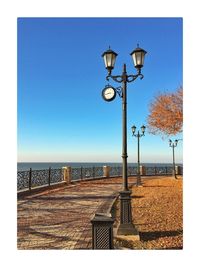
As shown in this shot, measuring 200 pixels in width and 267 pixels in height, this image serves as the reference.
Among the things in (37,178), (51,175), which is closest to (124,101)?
(37,178)

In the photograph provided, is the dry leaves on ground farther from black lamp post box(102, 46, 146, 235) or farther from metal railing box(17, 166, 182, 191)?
metal railing box(17, 166, 182, 191)

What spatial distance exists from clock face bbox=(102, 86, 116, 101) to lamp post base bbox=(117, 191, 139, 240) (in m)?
2.06

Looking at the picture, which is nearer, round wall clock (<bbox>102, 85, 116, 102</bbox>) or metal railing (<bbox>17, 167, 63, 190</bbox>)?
round wall clock (<bbox>102, 85, 116, 102</bbox>)

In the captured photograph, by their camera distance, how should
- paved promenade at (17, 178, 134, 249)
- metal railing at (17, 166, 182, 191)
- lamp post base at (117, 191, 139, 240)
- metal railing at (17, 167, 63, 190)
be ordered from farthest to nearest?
metal railing at (17, 166, 182, 191) < metal railing at (17, 167, 63, 190) < lamp post base at (117, 191, 139, 240) < paved promenade at (17, 178, 134, 249)

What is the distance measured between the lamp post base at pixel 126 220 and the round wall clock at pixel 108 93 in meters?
2.06

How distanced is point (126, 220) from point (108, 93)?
2733 millimetres

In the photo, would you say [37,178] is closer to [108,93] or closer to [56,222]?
[56,222]

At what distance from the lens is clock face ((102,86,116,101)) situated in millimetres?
7320

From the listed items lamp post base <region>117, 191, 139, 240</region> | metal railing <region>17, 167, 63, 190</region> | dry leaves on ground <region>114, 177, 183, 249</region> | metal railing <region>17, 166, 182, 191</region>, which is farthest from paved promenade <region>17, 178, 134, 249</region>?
metal railing <region>17, 166, 182, 191</region>

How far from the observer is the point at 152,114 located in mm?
19031

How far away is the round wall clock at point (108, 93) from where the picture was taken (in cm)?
732

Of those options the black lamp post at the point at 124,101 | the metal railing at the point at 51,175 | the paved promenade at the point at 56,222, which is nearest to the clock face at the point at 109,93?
the black lamp post at the point at 124,101

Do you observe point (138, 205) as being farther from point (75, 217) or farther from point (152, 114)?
point (152, 114)
